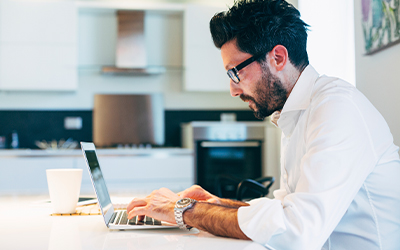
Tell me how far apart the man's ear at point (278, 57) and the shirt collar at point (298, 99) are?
0.07m

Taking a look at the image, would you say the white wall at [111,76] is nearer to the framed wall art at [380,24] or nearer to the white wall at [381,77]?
the white wall at [381,77]

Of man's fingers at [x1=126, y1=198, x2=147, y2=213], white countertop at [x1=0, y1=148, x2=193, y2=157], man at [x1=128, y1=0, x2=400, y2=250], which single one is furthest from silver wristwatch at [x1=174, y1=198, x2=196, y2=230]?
white countertop at [x1=0, y1=148, x2=193, y2=157]

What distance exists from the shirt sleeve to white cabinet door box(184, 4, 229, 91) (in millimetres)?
3360

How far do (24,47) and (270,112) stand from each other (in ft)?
11.3

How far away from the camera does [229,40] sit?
52.8 inches

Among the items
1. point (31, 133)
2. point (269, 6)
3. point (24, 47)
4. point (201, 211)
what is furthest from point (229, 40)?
point (31, 133)

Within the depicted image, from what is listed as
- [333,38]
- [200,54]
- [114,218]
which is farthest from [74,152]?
[114,218]

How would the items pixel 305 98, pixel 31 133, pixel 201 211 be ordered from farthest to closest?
pixel 31 133 → pixel 305 98 → pixel 201 211

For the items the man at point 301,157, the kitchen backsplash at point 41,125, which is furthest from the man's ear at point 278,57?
the kitchen backsplash at point 41,125

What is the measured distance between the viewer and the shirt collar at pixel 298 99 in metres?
1.25

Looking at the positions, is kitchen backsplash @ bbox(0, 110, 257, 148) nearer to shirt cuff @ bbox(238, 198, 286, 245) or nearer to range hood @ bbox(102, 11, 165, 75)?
range hood @ bbox(102, 11, 165, 75)

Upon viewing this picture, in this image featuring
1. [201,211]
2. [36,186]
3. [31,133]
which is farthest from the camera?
[31,133]

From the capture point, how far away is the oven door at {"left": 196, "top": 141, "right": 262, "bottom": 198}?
13.1ft

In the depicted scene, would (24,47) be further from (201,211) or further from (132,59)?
(201,211)
